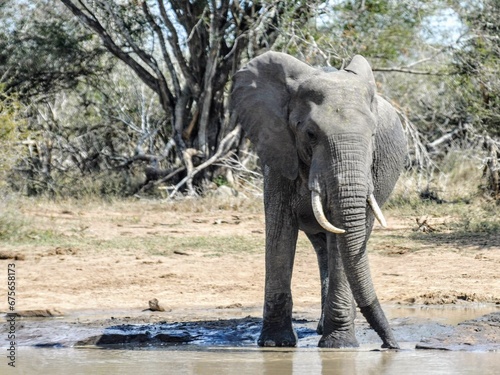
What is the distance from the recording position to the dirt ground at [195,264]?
29.6 ft

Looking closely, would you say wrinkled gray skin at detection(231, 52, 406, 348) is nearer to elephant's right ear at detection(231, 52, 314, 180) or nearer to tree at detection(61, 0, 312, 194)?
elephant's right ear at detection(231, 52, 314, 180)

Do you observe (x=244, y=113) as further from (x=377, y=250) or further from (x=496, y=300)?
(x=377, y=250)

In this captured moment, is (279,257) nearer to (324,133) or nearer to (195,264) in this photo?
(324,133)

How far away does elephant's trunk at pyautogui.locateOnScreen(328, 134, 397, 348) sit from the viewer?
19.5ft

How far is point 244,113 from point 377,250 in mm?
4751

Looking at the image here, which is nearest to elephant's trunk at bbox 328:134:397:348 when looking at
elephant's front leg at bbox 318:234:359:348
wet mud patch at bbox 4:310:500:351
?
elephant's front leg at bbox 318:234:359:348

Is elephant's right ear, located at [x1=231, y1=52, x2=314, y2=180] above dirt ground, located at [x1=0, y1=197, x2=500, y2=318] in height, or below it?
above

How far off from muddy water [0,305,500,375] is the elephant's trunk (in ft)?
1.76

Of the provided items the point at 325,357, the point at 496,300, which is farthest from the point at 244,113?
the point at 496,300

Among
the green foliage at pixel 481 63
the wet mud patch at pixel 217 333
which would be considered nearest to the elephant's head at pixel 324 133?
the wet mud patch at pixel 217 333

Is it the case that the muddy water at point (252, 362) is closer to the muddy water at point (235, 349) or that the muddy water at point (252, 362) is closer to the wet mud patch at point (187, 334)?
the muddy water at point (235, 349)

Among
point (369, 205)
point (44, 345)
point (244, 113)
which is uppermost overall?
point (244, 113)

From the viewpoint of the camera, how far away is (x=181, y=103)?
1722 centimetres

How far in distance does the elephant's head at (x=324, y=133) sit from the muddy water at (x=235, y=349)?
1.74 feet
